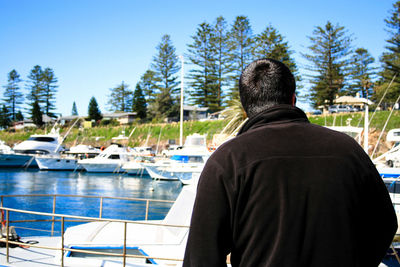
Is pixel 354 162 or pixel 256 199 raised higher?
pixel 354 162

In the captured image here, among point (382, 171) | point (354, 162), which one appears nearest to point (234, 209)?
point (354, 162)

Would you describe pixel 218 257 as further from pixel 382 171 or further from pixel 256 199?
pixel 382 171

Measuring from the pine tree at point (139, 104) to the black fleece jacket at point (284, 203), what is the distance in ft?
238

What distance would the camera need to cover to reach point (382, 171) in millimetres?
15109

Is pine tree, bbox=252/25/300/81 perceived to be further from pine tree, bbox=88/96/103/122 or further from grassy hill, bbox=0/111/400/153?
pine tree, bbox=88/96/103/122

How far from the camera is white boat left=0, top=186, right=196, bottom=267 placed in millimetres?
5367

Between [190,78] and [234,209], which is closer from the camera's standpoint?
[234,209]

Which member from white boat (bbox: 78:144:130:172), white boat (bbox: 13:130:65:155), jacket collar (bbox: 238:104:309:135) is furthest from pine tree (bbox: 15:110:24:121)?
jacket collar (bbox: 238:104:309:135)

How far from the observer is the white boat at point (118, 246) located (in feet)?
17.6

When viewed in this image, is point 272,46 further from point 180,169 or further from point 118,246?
point 118,246

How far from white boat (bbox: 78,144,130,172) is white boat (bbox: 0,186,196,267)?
34.4 metres

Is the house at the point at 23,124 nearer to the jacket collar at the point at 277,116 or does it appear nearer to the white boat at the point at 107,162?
the white boat at the point at 107,162

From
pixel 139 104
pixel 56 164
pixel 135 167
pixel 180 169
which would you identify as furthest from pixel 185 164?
pixel 139 104

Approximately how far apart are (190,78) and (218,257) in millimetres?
60245
